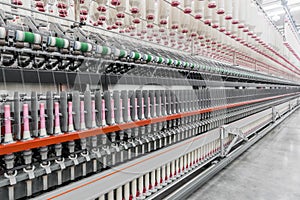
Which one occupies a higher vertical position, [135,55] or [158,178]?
[135,55]

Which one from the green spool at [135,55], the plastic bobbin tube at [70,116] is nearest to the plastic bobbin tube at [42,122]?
the plastic bobbin tube at [70,116]

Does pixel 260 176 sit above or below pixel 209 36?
below

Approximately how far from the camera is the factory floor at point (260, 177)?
2.83 m

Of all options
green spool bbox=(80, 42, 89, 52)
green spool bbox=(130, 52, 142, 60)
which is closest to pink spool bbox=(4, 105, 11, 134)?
green spool bbox=(80, 42, 89, 52)

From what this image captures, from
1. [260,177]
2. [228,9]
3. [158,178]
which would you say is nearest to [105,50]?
[158,178]

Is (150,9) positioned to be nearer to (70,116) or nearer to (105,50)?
(105,50)

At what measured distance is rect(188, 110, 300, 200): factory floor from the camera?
2.83m

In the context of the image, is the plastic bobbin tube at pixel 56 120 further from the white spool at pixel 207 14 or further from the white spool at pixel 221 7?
the white spool at pixel 207 14

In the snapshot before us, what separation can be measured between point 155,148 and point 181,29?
1788mm

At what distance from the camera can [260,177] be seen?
11.0 ft

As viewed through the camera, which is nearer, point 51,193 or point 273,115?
point 51,193

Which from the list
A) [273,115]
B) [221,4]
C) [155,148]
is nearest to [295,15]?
[273,115]

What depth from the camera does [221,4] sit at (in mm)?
2521

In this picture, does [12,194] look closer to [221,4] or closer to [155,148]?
[155,148]
